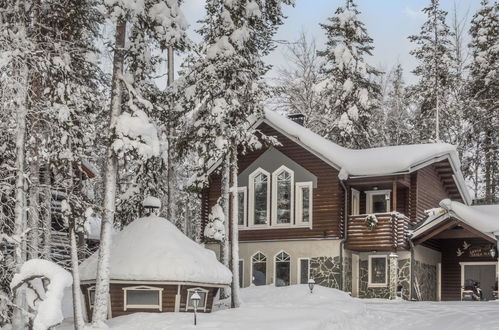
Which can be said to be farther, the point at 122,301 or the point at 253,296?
the point at 253,296

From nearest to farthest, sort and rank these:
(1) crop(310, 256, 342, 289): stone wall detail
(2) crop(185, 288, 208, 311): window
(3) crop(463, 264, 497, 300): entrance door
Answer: (2) crop(185, 288, 208, 311): window < (1) crop(310, 256, 342, 289): stone wall detail < (3) crop(463, 264, 497, 300): entrance door

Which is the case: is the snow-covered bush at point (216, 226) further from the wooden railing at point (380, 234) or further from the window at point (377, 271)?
the window at point (377, 271)

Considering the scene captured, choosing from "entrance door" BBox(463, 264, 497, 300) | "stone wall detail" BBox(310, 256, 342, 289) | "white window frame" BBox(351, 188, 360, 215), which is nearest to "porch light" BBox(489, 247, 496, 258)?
"entrance door" BBox(463, 264, 497, 300)

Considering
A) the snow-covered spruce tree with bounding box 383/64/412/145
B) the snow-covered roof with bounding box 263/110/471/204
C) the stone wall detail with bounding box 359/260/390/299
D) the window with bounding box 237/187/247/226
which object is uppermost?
the snow-covered spruce tree with bounding box 383/64/412/145

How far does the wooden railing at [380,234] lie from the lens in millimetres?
26938

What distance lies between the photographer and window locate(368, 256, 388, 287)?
91.9 feet

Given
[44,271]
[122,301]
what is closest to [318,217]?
[122,301]

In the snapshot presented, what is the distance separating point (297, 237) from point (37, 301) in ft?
64.8

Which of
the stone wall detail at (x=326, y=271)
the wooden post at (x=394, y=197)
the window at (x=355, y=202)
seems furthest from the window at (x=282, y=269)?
the wooden post at (x=394, y=197)

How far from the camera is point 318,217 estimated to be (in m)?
28.2

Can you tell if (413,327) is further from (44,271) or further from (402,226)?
(44,271)

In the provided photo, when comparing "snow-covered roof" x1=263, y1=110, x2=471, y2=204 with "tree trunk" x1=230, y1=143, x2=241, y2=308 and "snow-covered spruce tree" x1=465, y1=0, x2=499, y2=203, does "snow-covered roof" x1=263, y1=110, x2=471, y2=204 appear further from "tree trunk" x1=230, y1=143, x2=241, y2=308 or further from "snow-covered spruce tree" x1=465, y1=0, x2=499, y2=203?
"snow-covered spruce tree" x1=465, y1=0, x2=499, y2=203

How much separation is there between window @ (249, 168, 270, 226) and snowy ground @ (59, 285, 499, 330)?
598 centimetres

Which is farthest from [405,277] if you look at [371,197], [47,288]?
[47,288]
